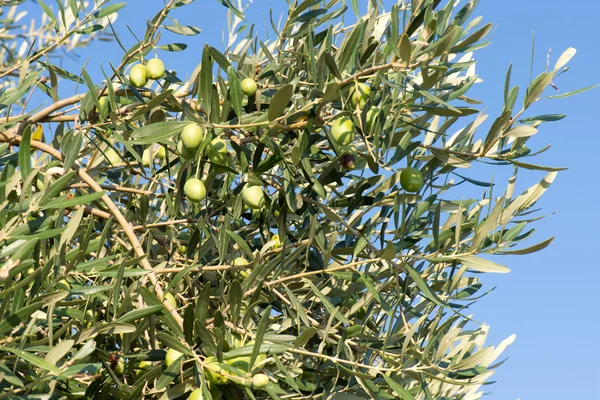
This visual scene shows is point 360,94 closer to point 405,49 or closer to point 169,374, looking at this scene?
point 405,49

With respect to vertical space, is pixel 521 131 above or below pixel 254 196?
above

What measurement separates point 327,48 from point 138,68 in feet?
2.78

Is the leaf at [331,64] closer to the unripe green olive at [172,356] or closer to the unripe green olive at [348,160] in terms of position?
the unripe green olive at [348,160]

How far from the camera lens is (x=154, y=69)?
2.87 meters

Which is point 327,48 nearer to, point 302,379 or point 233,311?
point 233,311

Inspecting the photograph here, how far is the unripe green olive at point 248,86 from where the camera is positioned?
263cm

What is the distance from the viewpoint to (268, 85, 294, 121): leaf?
2229mm

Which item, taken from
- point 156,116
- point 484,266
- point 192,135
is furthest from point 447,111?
point 156,116

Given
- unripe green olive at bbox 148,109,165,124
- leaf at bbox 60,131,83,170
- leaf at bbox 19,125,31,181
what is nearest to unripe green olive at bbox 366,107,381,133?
unripe green olive at bbox 148,109,165,124

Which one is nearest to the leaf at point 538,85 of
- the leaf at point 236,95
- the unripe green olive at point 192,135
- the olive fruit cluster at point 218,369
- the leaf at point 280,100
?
the leaf at point 280,100

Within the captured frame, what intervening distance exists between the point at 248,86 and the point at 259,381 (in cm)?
101

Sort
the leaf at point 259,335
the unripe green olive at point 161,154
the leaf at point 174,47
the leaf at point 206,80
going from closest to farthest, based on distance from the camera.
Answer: the leaf at point 259,335 < the leaf at point 206,80 < the leaf at point 174,47 < the unripe green olive at point 161,154

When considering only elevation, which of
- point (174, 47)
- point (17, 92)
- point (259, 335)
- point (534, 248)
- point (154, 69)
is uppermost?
point (174, 47)

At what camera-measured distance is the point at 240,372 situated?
7.11 ft
